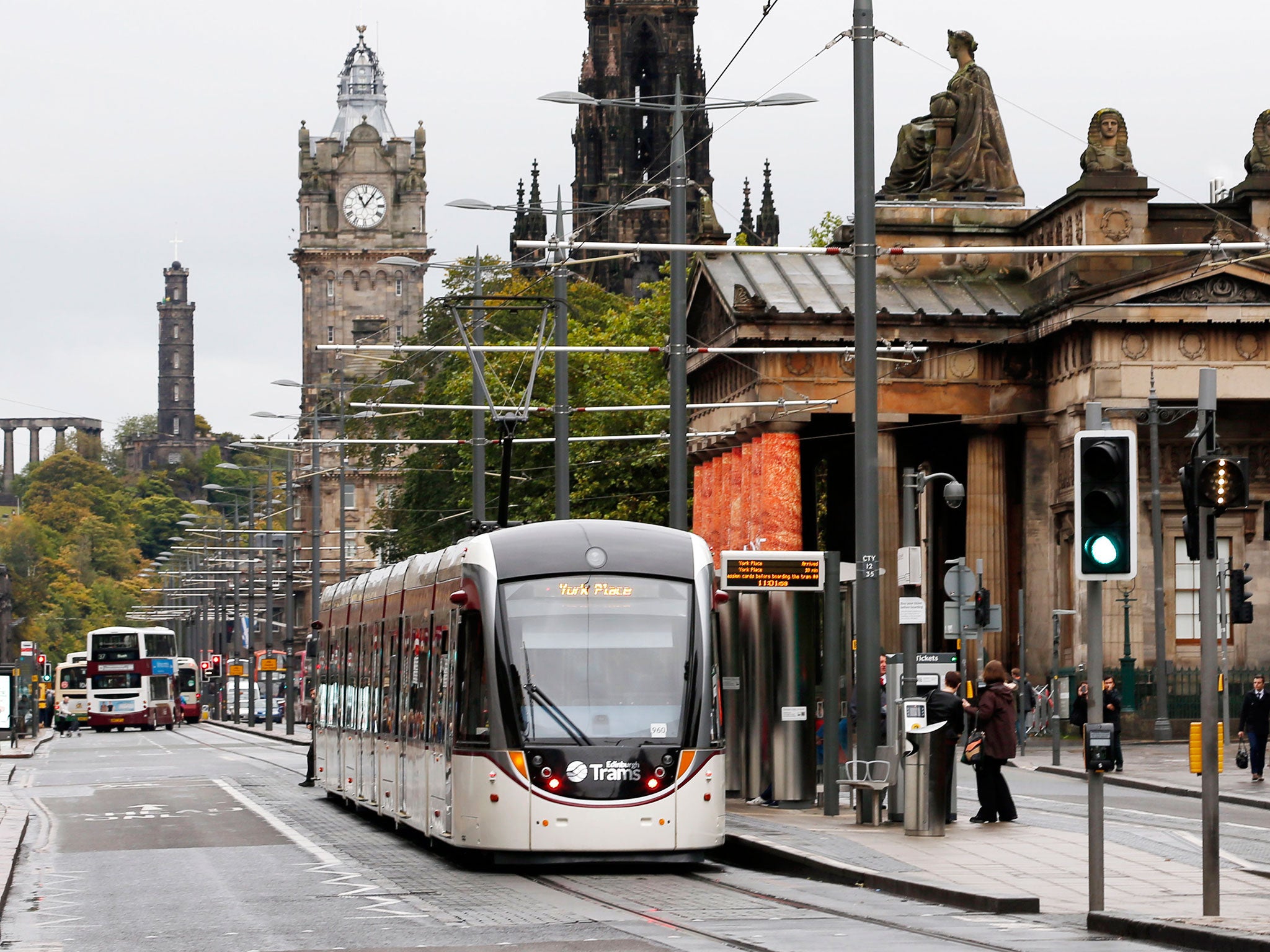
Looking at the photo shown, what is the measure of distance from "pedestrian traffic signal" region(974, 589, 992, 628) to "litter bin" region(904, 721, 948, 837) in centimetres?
1183

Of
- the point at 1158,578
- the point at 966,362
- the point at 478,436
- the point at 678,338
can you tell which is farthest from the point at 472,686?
the point at 966,362

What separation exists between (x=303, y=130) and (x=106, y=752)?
12044 cm

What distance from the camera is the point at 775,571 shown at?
24859mm

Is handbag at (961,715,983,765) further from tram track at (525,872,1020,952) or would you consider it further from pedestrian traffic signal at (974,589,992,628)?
pedestrian traffic signal at (974,589,992,628)

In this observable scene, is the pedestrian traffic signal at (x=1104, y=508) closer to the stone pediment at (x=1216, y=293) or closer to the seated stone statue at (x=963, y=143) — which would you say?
the stone pediment at (x=1216, y=293)

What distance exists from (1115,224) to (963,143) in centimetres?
589

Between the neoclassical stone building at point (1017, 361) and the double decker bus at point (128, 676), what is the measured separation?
30.7 meters

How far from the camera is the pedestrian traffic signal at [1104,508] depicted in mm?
15031

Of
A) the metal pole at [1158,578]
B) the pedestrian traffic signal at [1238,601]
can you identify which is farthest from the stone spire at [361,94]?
the pedestrian traffic signal at [1238,601]

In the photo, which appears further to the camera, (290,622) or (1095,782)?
(290,622)

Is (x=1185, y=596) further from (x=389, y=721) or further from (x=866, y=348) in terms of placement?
(x=866, y=348)

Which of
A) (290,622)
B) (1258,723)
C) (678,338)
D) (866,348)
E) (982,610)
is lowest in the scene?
(1258,723)

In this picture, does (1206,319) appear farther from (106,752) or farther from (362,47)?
(362,47)

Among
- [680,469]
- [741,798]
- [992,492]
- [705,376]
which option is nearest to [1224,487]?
[741,798]
